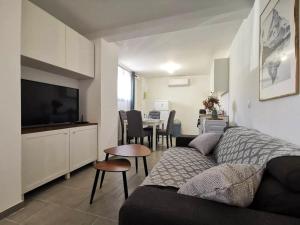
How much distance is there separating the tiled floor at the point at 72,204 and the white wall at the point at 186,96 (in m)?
4.76

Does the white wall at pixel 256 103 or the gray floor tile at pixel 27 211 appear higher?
the white wall at pixel 256 103

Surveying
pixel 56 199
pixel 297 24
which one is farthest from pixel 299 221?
pixel 56 199

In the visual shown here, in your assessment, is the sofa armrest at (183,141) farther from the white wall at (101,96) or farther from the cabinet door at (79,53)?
the cabinet door at (79,53)

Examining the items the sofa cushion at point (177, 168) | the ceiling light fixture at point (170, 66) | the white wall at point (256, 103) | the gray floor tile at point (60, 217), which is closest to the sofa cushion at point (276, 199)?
the sofa cushion at point (177, 168)

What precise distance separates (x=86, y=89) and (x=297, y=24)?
306 cm

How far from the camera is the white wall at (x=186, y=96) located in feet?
22.4

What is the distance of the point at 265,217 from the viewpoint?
2.25ft

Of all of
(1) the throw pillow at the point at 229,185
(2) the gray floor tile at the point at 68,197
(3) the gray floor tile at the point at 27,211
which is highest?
(1) the throw pillow at the point at 229,185

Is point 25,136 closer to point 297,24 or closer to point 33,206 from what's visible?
point 33,206

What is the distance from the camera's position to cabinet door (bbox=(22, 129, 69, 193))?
1926 millimetres

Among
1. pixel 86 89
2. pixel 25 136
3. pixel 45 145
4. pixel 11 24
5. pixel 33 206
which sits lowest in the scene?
pixel 33 206

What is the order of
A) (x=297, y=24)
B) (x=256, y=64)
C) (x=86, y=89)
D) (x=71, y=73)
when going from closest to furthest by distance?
(x=297, y=24) < (x=256, y=64) < (x=71, y=73) < (x=86, y=89)

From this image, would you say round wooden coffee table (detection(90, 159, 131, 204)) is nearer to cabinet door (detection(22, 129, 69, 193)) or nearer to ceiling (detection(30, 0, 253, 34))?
cabinet door (detection(22, 129, 69, 193))

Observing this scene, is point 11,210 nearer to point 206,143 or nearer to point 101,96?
point 101,96
